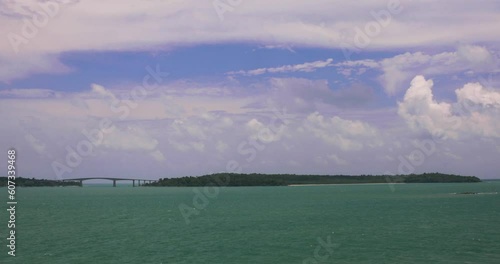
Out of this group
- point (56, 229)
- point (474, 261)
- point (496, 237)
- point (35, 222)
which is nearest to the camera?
point (474, 261)

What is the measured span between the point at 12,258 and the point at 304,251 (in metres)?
29.0

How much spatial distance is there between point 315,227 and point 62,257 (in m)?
36.8

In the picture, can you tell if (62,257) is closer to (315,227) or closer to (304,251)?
(304,251)

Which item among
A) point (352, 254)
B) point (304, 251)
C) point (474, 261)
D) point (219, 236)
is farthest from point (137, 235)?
point (474, 261)

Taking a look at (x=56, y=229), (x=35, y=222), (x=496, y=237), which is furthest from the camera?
(x=35, y=222)

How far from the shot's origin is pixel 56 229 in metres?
74.2

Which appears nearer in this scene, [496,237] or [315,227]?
[496,237]

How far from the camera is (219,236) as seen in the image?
→ 215ft

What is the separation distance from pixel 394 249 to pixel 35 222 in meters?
60.3

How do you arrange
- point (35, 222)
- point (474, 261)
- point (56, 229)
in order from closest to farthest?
point (474, 261) < point (56, 229) < point (35, 222)

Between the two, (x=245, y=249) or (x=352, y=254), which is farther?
(x=245, y=249)

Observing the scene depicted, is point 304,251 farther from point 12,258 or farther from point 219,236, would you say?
point 12,258

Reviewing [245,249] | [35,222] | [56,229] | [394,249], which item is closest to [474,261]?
[394,249]

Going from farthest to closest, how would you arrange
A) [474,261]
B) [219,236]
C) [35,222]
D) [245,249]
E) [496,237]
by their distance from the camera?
1. [35,222]
2. [219,236]
3. [496,237]
4. [245,249]
5. [474,261]
